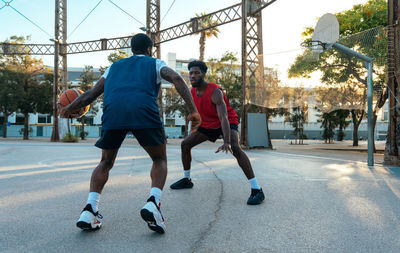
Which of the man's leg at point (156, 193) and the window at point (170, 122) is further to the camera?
the window at point (170, 122)

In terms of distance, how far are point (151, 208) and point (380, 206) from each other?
2.68 metres

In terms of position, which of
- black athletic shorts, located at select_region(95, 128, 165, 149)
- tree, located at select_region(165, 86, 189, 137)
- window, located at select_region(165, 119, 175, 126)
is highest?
tree, located at select_region(165, 86, 189, 137)

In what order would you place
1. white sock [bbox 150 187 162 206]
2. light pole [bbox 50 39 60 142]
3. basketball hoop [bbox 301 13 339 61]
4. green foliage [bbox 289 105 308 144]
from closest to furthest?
1. white sock [bbox 150 187 162 206]
2. basketball hoop [bbox 301 13 339 61]
3. light pole [bbox 50 39 60 142]
4. green foliage [bbox 289 105 308 144]

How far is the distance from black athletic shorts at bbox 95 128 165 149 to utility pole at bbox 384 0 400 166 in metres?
7.81

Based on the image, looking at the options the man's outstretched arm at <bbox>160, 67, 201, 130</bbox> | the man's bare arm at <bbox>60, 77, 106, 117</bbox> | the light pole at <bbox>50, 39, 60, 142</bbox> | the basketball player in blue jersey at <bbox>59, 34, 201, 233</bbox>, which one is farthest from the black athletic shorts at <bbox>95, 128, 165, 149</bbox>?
the light pole at <bbox>50, 39, 60, 142</bbox>

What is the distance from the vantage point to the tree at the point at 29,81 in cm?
3253

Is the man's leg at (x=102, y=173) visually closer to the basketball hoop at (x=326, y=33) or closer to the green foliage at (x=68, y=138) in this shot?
the basketball hoop at (x=326, y=33)

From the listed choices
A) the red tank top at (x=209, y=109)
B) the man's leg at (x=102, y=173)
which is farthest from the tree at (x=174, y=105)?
the man's leg at (x=102, y=173)

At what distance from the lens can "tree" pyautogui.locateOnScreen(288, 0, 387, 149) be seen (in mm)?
9578

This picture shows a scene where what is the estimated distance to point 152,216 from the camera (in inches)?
96.3

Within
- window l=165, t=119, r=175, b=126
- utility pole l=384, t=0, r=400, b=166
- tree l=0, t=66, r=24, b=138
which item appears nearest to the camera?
utility pole l=384, t=0, r=400, b=166

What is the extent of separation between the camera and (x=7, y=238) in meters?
2.42

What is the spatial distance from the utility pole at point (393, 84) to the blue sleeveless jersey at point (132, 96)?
7798 millimetres

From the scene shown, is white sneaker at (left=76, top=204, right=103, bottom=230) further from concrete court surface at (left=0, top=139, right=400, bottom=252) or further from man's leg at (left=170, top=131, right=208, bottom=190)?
man's leg at (left=170, top=131, right=208, bottom=190)
